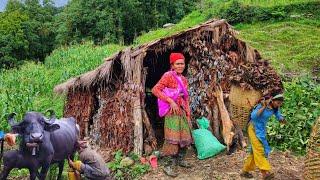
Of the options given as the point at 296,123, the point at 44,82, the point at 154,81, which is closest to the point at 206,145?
the point at 296,123

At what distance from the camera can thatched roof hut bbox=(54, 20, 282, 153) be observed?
8.27m

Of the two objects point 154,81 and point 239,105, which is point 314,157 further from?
point 154,81

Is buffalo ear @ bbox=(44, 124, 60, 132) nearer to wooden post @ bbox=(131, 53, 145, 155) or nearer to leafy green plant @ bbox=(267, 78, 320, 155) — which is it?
wooden post @ bbox=(131, 53, 145, 155)

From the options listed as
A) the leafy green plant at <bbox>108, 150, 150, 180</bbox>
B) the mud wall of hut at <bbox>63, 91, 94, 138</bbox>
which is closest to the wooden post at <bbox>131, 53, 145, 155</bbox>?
the leafy green plant at <bbox>108, 150, 150, 180</bbox>

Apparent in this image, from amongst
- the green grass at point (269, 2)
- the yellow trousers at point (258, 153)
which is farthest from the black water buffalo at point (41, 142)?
the green grass at point (269, 2)

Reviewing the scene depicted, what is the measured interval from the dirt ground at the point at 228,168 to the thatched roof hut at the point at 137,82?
0.81 metres

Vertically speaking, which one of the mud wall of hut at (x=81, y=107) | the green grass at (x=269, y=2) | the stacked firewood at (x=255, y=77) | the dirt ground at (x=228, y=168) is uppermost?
the green grass at (x=269, y=2)

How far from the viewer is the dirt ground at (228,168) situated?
7.32 m

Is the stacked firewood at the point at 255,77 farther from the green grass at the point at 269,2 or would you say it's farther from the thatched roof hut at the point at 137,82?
the green grass at the point at 269,2

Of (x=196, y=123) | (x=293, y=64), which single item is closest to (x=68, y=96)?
(x=196, y=123)

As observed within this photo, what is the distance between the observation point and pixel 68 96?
10023mm

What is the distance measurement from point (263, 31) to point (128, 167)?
15.4 m

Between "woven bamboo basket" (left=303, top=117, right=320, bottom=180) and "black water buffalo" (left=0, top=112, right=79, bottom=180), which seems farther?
"woven bamboo basket" (left=303, top=117, right=320, bottom=180)

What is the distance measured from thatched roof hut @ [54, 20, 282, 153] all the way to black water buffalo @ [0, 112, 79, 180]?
5.08 feet
